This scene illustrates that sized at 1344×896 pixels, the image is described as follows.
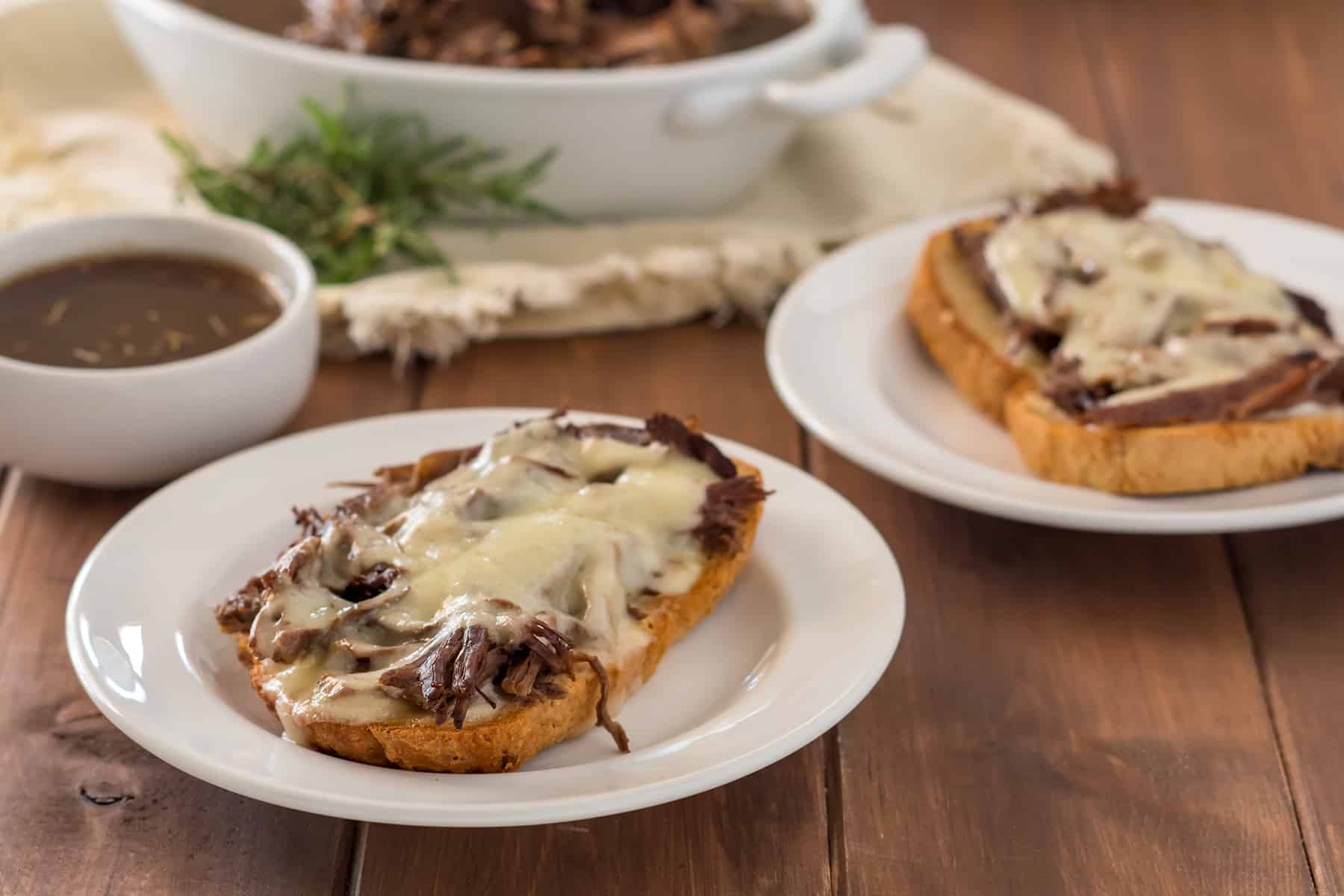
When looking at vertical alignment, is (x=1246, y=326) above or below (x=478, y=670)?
below

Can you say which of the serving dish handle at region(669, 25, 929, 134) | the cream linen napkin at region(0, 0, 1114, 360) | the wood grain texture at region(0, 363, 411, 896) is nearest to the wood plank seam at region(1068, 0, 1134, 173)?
the cream linen napkin at region(0, 0, 1114, 360)

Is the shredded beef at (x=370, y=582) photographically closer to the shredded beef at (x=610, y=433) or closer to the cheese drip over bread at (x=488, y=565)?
the cheese drip over bread at (x=488, y=565)

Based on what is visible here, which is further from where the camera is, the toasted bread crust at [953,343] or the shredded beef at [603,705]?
the toasted bread crust at [953,343]

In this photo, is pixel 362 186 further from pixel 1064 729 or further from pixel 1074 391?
pixel 1064 729

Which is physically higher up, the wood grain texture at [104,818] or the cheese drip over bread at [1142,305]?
the cheese drip over bread at [1142,305]

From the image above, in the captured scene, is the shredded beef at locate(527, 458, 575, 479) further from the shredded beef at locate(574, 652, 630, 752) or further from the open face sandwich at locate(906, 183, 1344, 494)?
the open face sandwich at locate(906, 183, 1344, 494)

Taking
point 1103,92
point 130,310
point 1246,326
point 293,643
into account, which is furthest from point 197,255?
point 1103,92

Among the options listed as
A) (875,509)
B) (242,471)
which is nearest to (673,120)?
(875,509)

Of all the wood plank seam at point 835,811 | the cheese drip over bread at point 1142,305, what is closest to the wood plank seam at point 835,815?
the wood plank seam at point 835,811
